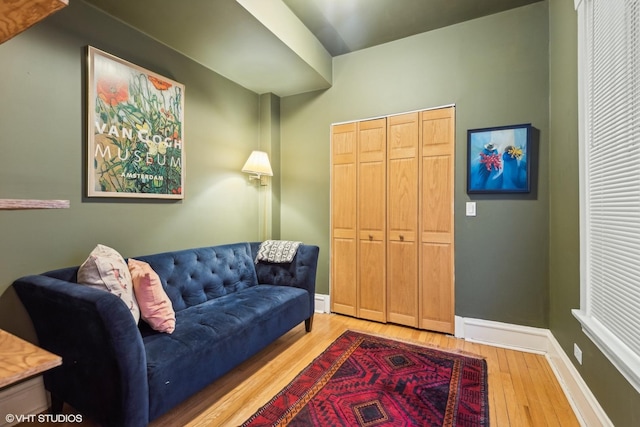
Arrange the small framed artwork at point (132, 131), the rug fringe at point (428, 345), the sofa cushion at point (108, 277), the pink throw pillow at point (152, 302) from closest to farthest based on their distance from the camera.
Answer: the sofa cushion at point (108, 277) < the pink throw pillow at point (152, 302) < the small framed artwork at point (132, 131) < the rug fringe at point (428, 345)

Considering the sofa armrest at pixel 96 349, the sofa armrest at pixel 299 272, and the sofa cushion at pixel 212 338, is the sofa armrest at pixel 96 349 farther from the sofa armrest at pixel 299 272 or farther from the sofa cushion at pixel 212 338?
the sofa armrest at pixel 299 272

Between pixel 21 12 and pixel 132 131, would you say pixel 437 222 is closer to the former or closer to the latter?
pixel 132 131

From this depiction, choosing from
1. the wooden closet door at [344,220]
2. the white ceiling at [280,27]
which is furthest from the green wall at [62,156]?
the wooden closet door at [344,220]

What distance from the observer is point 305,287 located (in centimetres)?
270

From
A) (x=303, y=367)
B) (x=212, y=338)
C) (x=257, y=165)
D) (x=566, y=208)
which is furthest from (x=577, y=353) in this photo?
(x=257, y=165)

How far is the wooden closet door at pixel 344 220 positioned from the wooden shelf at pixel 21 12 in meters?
2.63

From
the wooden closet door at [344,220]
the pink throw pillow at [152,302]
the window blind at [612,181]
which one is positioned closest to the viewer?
the window blind at [612,181]

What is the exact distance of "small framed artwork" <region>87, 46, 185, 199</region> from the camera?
6.47 feet

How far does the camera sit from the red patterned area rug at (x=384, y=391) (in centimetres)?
162

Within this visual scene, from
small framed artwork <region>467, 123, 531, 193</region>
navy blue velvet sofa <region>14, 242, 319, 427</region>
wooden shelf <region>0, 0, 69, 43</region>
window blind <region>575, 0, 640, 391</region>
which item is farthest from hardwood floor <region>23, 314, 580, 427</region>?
wooden shelf <region>0, 0, 69, 43</region>

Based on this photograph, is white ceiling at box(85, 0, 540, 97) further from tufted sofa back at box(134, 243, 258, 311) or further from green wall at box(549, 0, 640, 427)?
tufted sofa back at box(134, 243, 258, 311)

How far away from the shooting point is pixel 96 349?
134cm

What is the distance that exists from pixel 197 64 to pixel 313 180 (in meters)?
1.63

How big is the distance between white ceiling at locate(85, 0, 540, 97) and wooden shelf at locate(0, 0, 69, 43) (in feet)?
4.57
